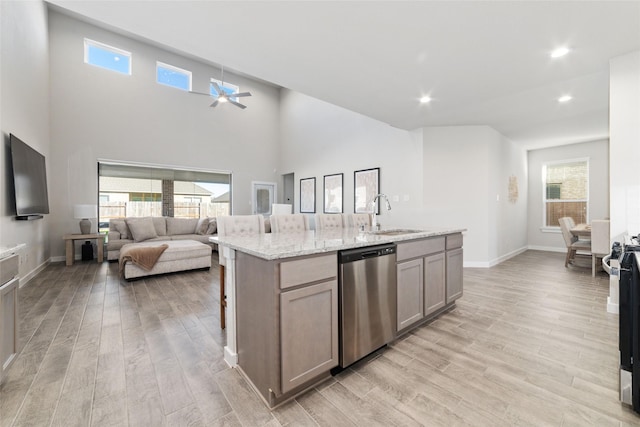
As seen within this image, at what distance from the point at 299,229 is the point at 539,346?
242 centimetres

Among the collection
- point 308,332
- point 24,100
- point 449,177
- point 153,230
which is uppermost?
point 24,100

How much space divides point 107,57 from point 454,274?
8.34 m

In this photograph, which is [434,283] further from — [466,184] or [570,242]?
[570,242]

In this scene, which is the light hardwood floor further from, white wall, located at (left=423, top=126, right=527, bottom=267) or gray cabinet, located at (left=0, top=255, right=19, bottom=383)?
white wall, located at (left=423, top=126, right=527, bottom=267)

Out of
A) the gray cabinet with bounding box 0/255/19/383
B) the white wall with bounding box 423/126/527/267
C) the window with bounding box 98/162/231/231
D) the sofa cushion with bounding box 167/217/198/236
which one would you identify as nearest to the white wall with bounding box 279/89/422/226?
the white wall with bounding box 423/126/527/267

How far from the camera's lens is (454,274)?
290 cm

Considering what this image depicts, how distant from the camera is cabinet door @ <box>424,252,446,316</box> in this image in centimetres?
250

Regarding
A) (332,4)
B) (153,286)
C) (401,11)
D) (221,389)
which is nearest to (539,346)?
(221,389)

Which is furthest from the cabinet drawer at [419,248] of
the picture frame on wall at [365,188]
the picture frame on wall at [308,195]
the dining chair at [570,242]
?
the picture frame on wall at [308,195]

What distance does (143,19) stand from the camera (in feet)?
6.76

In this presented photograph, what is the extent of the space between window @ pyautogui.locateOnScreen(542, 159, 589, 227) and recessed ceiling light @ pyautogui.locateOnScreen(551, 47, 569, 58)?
5.28 metres

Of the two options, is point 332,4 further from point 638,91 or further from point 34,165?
point 34,165

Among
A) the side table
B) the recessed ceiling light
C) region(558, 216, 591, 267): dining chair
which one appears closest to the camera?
the recessed ceiling light

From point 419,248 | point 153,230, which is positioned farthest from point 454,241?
Answer: point 153,230
